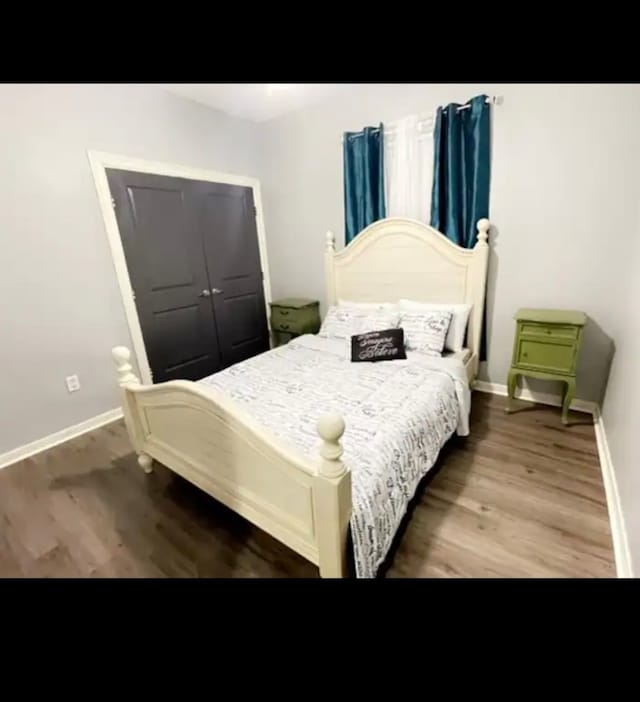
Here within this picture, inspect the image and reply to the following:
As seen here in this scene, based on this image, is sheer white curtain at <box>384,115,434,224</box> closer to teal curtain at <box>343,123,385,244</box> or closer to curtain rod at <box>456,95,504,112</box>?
teal curtain at <box>343,123,385,244</box>

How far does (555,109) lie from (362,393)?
2.20m

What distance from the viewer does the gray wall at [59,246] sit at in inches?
86.0

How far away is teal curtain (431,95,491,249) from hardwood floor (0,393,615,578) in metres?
1.58

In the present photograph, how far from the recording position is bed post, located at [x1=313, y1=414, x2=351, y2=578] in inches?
40.7

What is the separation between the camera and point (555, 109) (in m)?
2.17

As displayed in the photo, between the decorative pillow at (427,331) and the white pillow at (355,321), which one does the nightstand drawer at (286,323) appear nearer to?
the white pillow at (355,321)

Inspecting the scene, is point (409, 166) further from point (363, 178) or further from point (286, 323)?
point (286, 323)

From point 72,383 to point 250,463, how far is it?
6.62 ft

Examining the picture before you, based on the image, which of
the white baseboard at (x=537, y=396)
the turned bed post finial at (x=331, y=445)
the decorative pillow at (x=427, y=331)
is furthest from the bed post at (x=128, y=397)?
the white baseboard at (x=537, y=396)

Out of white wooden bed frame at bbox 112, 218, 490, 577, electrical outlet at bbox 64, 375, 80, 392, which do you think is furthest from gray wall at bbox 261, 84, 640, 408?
electrical outlet at bbox 64, 375, 80, 392

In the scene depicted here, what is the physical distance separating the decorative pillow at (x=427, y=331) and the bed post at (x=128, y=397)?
1.80 m

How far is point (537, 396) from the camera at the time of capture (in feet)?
8.79

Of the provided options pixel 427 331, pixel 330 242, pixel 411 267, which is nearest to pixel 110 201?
pixel 330 242
